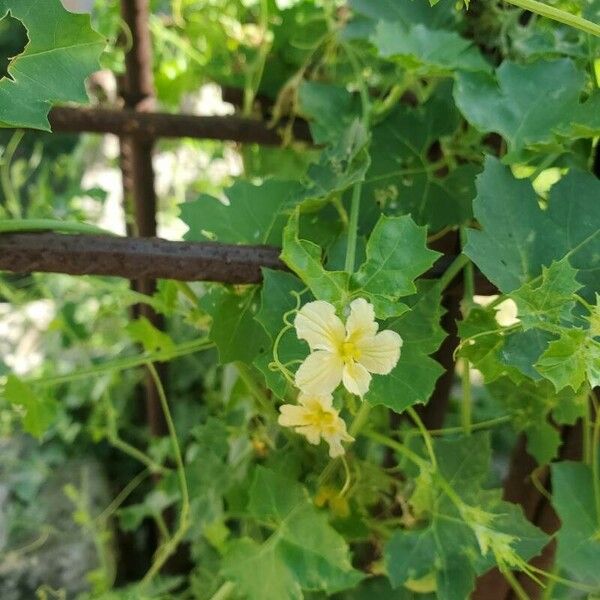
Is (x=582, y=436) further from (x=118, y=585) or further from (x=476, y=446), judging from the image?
(x=118, y=585)

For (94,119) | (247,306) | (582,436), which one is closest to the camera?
(247,306)

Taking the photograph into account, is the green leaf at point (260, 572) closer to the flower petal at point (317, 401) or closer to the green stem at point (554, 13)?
the flower petal at point (317, 401)

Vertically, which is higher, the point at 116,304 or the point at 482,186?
the point at 482,186

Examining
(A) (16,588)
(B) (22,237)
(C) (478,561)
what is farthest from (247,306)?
(A) (16,588)

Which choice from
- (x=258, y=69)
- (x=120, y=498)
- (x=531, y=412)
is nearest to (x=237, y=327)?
(x=531, y=412)

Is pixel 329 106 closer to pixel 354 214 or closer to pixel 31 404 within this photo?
pixel 354 214

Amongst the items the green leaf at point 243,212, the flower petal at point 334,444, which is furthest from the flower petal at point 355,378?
the green leaf at point 243,212
